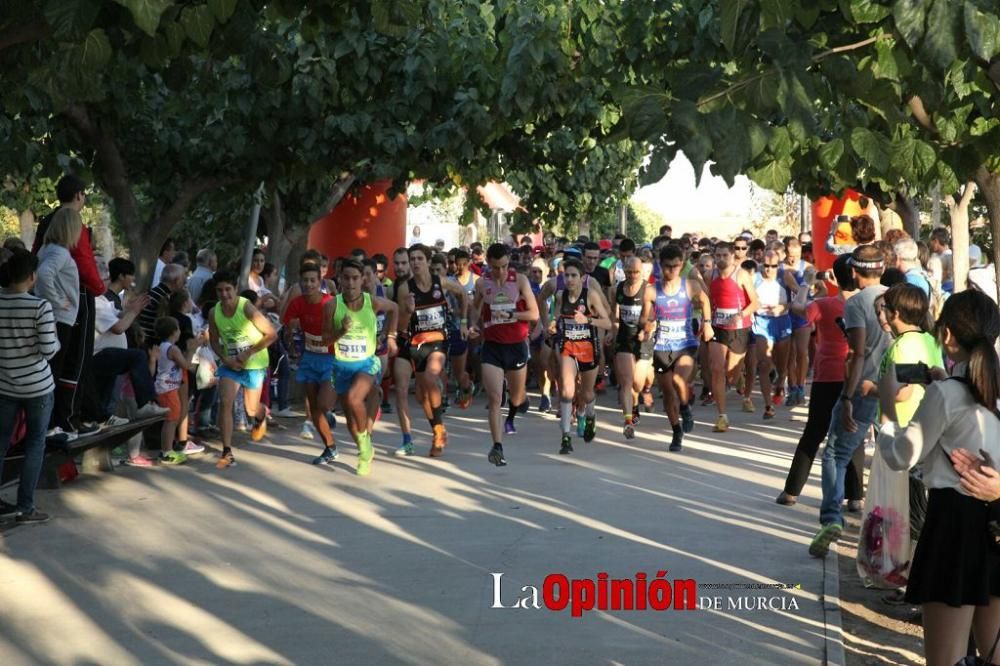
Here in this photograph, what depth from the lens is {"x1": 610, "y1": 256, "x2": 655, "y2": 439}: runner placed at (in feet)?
47.9

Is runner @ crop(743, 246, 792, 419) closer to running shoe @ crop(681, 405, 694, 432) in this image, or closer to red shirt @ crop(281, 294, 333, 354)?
running shoe @ crop(681, 405, 694, 432)

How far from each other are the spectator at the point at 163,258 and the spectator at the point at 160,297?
2194 millimetres

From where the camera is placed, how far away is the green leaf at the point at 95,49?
6.22 metres

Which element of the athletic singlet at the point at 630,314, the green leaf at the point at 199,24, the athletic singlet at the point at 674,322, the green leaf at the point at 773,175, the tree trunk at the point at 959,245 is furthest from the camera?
the athletic singlet at the point at 630,314

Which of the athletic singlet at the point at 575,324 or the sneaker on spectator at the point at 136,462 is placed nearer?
the sneaker on spectator at the point at 136,462

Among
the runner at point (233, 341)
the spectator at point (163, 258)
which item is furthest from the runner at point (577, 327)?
the spectator at point (163, 258)

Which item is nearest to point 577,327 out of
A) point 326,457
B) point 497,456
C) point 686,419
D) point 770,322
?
point 686,419

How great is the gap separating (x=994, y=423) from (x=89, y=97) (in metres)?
4.21

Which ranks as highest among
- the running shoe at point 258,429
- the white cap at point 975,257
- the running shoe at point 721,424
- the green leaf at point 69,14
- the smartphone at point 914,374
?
the white cap at point 975,257

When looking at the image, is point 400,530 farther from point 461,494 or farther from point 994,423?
point 994,423

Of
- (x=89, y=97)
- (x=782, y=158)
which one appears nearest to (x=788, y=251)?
(x=89, y=97)

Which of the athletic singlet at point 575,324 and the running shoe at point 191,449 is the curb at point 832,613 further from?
the running shoe at point 191,449

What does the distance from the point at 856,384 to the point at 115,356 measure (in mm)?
5998

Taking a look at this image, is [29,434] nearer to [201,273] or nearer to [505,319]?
[505,319]
